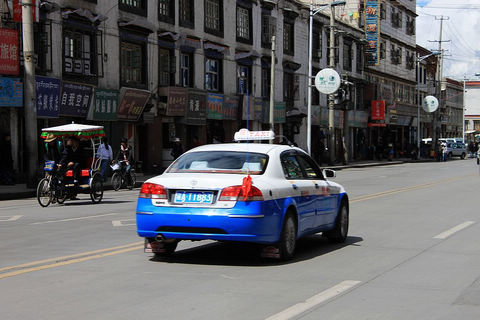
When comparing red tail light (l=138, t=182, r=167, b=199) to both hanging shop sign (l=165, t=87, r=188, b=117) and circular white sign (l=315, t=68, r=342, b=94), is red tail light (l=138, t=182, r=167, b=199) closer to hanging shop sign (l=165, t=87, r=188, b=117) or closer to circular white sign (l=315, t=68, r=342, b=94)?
hanging shop sign (l=165, t=87, r=188, b=117)

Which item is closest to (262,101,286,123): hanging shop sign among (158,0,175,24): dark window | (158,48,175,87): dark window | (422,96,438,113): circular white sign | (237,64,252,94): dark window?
(237,64,252,94): dark window

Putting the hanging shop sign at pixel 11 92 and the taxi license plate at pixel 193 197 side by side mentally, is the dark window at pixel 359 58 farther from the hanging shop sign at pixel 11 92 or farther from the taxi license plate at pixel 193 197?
the taxi license plate at pixel 193 197

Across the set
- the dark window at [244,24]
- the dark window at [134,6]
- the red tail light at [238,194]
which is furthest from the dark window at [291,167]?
the dark window at [244,24]

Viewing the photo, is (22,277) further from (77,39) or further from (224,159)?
(77,39)

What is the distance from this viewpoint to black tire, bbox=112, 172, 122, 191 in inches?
1010

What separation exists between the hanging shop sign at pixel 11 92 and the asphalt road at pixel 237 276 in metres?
11.8

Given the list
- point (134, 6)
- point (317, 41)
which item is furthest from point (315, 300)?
point (317, 41)

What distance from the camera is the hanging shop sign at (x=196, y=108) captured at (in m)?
36.8

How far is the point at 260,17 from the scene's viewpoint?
44.8 m

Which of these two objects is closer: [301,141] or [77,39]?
[77,39]

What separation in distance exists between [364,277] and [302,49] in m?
43.8

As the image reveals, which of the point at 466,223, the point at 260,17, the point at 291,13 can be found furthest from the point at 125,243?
the point at 291,13

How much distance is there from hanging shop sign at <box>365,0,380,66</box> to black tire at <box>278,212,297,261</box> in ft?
184

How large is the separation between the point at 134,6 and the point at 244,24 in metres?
11.2
